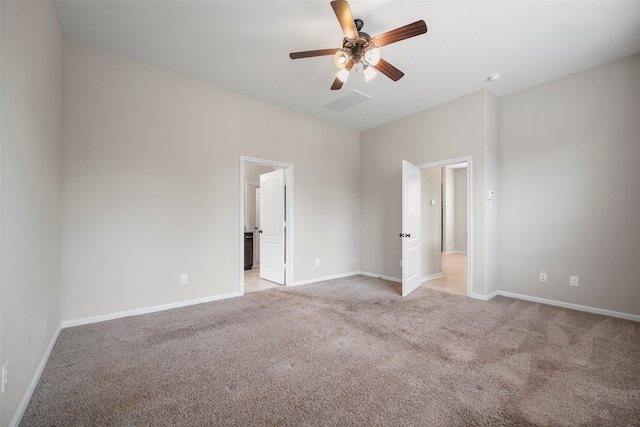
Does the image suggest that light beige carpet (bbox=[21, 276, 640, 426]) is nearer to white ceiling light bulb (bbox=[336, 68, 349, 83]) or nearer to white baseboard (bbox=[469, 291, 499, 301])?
white baseboard (bbox=[469, 291, 499, 301])

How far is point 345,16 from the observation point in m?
2.02

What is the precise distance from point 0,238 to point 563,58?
5071 millimetres

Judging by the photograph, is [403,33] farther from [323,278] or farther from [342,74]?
[323,278]

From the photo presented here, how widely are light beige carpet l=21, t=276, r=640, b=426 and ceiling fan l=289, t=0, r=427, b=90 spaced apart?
8.26 feet

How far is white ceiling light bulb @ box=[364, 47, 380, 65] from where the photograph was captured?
230cm

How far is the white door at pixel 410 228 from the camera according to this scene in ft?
13.5

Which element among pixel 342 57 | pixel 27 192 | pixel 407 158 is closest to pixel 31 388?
pixel 27 192

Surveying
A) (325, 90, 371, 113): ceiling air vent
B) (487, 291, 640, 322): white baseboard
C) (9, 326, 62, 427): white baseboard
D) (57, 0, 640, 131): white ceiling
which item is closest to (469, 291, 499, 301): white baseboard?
(487, 291, 640, 322): white baseboard

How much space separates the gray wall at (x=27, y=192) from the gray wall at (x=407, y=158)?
455 cm

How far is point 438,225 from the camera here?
18.1 ft

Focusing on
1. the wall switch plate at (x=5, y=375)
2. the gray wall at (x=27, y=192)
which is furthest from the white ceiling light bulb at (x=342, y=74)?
the wall switch plate at (x=5, y=375)

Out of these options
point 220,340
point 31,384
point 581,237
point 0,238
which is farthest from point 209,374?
point 581,237

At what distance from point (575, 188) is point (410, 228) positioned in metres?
2.06

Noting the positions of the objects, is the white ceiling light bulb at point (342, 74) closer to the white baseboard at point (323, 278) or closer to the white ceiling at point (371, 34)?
the white ceiling at point (371, 34)
